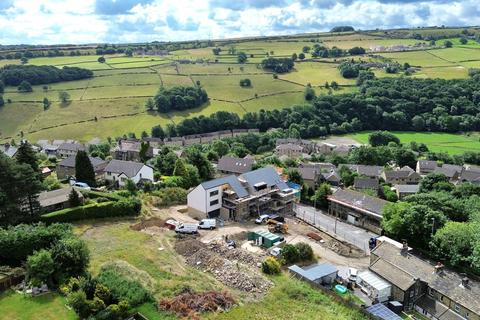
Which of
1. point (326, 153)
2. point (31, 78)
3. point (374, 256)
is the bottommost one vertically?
point (326, 153)

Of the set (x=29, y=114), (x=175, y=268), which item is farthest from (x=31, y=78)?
(x=175, y=268)


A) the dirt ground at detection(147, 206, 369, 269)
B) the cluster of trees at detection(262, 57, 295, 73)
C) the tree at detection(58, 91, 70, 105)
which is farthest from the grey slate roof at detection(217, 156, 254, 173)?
the cluster of trees at detection(262, 57, 295, 73)

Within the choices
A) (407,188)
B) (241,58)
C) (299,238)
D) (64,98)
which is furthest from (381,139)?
(64,98)

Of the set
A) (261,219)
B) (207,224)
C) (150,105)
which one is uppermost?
(150,105)

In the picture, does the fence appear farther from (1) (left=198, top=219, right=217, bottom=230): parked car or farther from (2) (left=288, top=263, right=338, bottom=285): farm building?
(1) (left=198, top=219, right=217, bottom=230): parked car

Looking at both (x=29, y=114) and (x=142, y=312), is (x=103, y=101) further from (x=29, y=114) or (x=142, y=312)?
(x=142, y=312)

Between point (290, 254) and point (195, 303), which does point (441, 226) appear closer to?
point (290, 254)
